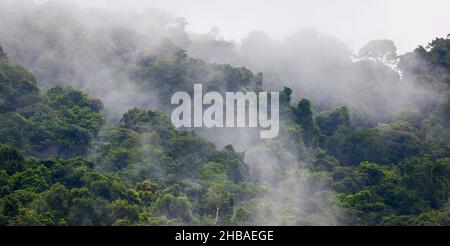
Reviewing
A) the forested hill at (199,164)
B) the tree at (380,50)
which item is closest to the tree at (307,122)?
the forested hill at (199,164)

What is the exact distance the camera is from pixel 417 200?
38.0 meters

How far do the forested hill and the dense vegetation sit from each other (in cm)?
5

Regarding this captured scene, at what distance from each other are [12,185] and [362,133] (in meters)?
18.8

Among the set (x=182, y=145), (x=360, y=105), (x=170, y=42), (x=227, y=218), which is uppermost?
(x=170, y=42)

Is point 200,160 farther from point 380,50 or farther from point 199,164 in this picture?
point 380,50

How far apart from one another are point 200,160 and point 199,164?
400mm

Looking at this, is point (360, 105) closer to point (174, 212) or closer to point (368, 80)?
point (368, 80)

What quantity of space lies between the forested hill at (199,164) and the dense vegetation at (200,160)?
0.18 ft

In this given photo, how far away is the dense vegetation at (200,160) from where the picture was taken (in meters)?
32.8

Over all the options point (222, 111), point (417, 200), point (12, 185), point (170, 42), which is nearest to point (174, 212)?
point (12, 185)

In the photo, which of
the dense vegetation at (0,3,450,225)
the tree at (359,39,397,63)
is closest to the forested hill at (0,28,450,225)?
the dense vegetation at (0,3,450,225)

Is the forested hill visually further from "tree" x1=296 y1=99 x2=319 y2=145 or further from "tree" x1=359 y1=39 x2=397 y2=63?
"tree" x1=359 y1=39 x2=397 y2=63

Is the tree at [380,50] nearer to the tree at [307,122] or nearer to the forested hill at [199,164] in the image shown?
the forested hill at [199,164]

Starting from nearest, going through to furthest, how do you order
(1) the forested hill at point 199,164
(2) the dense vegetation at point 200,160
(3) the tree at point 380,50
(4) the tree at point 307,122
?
(1) the forested hill at point 199,164 < (2) the dense vegetation at point 200,160 < (4) the tree at point 307,122 < (3) the tree at point 380,50
